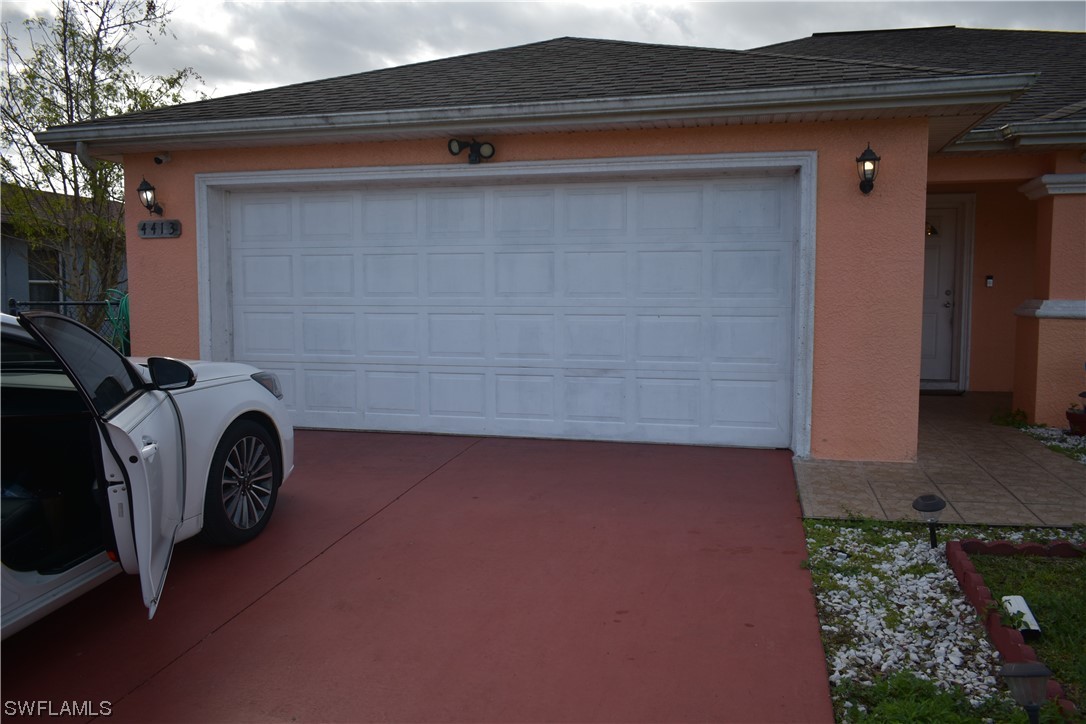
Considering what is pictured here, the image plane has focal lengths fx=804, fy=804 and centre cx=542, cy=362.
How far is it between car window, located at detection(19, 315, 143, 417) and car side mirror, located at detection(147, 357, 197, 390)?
0.25 ft

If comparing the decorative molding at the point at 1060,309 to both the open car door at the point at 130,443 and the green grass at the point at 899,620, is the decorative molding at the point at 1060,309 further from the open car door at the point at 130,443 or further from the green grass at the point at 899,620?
the open car door at the point at 130,443

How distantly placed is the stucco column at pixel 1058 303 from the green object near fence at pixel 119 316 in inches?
407

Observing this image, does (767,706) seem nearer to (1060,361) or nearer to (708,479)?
(708,479)

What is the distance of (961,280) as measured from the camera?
982 cm

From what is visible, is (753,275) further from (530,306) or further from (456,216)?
(456,216)

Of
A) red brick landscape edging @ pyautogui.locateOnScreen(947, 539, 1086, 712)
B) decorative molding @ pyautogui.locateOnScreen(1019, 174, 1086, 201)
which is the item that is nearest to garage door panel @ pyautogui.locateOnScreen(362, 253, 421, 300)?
red brick landscape edging @ pyautogui.locateOnScreen(947, 539, 1086, 712)

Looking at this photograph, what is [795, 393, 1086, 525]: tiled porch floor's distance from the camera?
509cm

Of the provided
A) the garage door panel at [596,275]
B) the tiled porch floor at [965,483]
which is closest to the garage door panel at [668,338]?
the garage door panel at [596,275]

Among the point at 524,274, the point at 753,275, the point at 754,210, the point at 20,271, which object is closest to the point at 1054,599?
the point at 753,275

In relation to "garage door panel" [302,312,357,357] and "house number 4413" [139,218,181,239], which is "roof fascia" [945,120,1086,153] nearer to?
"garage door panel" [302,312,357,357]

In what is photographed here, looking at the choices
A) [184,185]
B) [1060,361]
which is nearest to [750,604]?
[1060,361]

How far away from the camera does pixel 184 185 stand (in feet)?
25.3

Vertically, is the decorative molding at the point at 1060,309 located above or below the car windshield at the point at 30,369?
above

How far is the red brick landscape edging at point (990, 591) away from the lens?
307 cm
